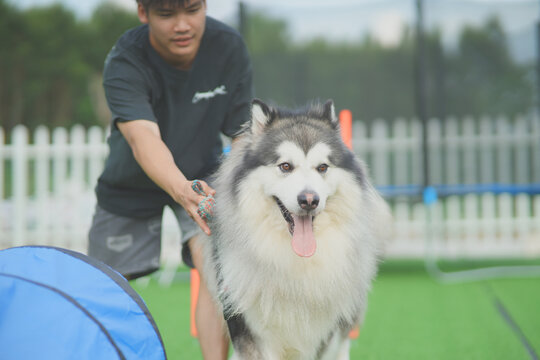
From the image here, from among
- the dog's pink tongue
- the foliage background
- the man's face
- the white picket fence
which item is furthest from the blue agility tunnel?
A: the foliage background

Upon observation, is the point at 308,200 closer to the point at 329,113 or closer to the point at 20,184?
the point at 329,113

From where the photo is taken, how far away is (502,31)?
7.71 meters

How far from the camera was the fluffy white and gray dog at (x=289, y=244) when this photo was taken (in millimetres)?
2441

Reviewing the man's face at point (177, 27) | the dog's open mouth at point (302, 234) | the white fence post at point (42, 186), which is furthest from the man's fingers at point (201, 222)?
the white fence post at point (42, 186)

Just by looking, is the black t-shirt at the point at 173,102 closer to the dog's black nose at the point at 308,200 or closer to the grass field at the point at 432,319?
the dog's black nose at the point at 308,200

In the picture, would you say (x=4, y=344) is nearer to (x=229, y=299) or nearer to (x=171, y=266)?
(x=229, y=299)

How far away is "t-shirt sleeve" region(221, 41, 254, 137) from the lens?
3043mm

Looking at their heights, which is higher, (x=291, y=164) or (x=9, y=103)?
(x=9, y=103)

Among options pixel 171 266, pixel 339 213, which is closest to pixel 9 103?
pixel 171 266

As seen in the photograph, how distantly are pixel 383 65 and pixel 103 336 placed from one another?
7.09m

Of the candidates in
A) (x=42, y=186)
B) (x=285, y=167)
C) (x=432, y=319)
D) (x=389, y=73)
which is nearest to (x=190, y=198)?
(x=285, y=167)

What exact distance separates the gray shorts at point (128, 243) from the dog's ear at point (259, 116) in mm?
750

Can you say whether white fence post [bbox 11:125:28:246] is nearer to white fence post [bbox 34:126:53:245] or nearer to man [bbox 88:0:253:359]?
white fence post [bbox 34:126:53:245]

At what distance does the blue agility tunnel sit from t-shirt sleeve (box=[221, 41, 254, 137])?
3.78ft
